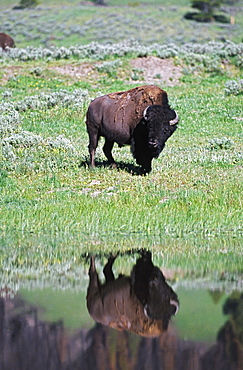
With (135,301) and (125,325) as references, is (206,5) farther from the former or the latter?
(125,325)

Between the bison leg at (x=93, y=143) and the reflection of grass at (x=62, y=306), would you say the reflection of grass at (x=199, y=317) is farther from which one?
the bison leg at (x=93, y=143)

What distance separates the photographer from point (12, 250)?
8.65m

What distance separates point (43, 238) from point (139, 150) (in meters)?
→ 4.96

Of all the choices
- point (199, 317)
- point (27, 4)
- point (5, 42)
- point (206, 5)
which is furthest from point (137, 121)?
point (27, 4)

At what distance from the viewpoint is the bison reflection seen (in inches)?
214

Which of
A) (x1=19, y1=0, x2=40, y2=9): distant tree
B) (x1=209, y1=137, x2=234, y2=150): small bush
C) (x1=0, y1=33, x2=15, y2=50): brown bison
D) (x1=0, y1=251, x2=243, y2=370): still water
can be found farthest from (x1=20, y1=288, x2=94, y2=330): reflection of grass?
(x1=19, y1=0, x2=40, y2=9): distant tree

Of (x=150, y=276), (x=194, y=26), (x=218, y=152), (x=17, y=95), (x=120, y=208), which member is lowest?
(x=194, y=26)

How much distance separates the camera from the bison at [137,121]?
12.9 m

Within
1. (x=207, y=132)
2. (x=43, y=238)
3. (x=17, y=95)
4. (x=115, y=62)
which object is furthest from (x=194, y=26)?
(x=43, y=238)

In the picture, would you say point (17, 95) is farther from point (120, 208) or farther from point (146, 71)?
point (120, 208)

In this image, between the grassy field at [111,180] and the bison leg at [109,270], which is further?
the grassy field at [111,180]

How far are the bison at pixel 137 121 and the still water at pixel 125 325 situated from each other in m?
6.23

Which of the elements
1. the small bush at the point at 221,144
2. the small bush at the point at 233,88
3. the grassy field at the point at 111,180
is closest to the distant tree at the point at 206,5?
the grassy field at the point at 111,180

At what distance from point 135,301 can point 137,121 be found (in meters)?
8.04
